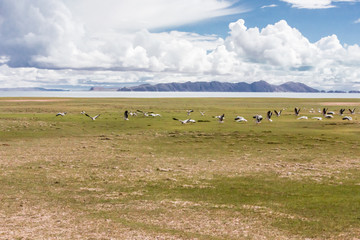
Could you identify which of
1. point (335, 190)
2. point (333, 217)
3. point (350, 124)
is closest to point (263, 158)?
point (335, 190)

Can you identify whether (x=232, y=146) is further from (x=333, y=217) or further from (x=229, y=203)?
(x=333, y=217)

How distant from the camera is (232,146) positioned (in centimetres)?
3231

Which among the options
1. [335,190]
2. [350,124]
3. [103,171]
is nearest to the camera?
[335,190]

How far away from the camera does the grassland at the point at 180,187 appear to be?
12.8 metres

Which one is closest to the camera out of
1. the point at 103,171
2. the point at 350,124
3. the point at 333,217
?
the point at 333,217

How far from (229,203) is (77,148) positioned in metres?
18.8

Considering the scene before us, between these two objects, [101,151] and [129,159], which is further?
[101,151]

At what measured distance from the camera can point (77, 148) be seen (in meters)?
30.7

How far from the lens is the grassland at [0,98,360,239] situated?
12828 millimetres

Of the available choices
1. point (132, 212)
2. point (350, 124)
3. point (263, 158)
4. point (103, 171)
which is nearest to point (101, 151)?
point (103, 171)

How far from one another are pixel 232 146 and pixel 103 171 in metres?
14.1

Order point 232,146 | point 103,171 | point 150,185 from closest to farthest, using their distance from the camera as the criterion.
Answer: point 150,185, point 103,171, point 232,146

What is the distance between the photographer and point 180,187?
1877cm

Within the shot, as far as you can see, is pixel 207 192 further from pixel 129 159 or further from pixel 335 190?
pixel 129 159
